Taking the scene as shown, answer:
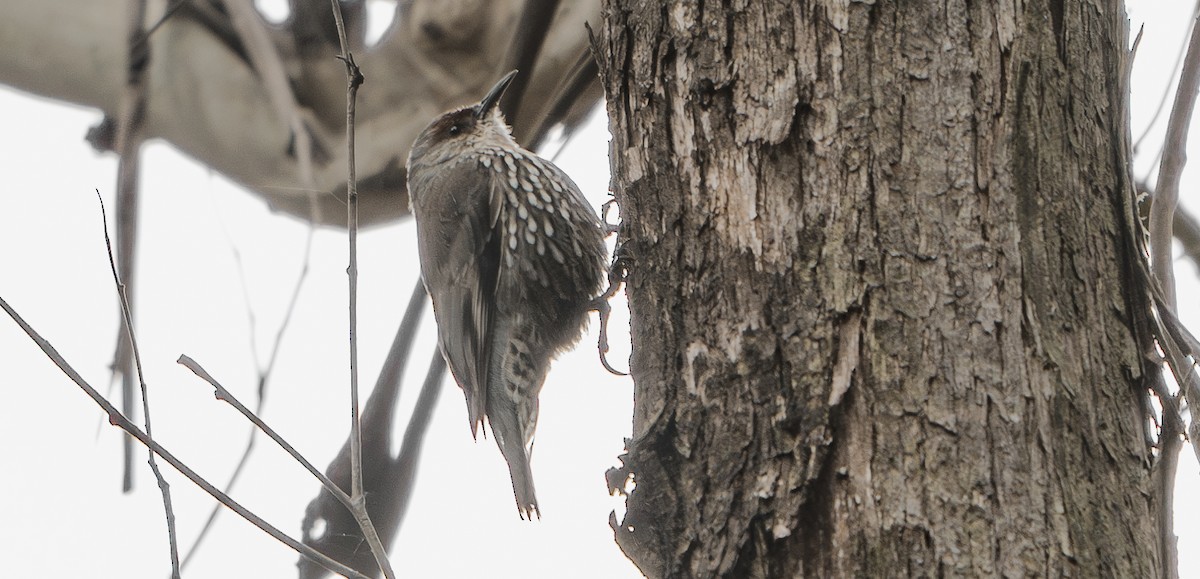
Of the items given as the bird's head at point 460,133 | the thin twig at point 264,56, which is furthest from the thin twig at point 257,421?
the bird's head at point 460,133

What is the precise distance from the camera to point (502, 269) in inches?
125

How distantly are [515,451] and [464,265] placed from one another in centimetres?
56

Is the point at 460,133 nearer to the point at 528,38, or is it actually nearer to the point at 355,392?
the point at 528,38

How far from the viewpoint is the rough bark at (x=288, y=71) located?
7.93 ft

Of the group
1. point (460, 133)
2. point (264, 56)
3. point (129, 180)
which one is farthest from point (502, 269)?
point (129, 180)

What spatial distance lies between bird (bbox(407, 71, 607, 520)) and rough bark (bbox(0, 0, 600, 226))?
1.25 ft

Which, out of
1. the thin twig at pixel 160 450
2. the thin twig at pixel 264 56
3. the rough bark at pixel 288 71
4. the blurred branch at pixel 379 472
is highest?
the rough bark at pixel 288 71

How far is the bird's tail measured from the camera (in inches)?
115

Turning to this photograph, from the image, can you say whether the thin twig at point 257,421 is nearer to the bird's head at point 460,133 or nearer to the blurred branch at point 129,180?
the blurred branch at point 129,180

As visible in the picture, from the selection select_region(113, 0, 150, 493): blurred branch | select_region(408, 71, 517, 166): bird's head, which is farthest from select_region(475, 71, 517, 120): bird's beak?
select_region(113, 0, 150, 493): blurred branch

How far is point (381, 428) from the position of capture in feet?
8.02

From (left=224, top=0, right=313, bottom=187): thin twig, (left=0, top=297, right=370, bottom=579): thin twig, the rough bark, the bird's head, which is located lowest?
(left=0, top=297, right=370, bottom=579): thin twig

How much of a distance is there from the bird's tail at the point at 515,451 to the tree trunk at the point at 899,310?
149cm

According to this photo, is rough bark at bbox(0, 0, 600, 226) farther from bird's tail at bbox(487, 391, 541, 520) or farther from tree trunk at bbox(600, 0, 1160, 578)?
tree trunk at bbox(600, 0, 1160, 578)
